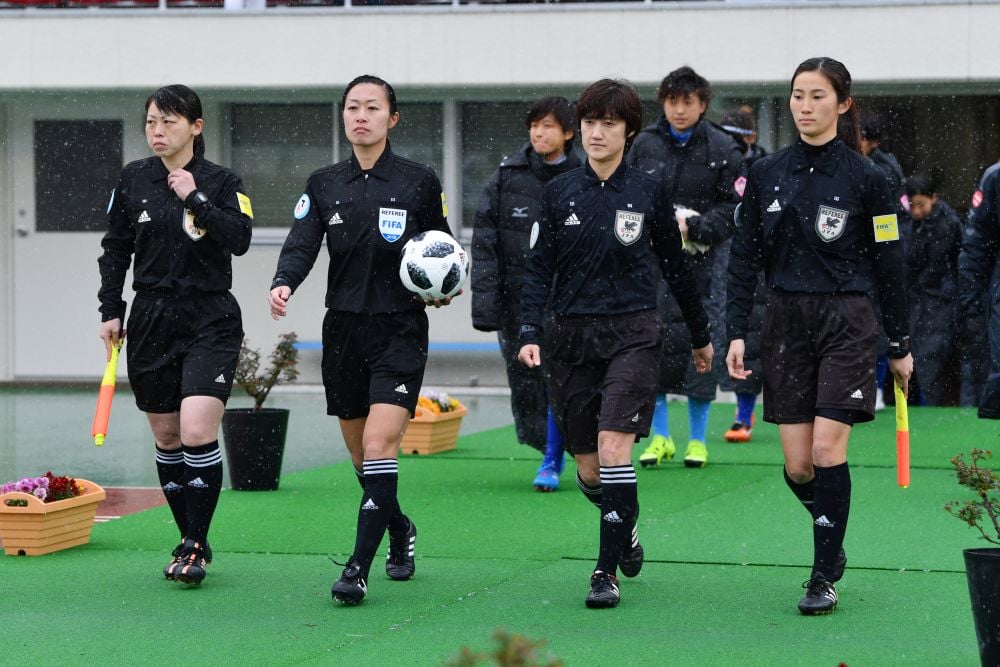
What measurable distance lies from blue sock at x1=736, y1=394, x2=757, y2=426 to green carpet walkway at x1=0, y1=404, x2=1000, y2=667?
83.2 inches

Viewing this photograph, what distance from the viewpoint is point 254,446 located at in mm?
9758

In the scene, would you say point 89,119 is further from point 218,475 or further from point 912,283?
point 218,475

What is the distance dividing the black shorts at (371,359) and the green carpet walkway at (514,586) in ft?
2.67

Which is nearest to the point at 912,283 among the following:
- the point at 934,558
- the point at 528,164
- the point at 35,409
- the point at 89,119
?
the point at 528,164

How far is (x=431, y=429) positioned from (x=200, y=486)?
515 cm

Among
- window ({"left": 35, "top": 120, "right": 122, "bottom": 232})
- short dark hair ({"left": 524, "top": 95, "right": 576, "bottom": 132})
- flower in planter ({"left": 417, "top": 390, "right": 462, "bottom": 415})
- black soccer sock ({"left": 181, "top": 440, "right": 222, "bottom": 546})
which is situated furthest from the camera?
window ({"left": 35, "top": 120, "right": 122, "bottom": 232})

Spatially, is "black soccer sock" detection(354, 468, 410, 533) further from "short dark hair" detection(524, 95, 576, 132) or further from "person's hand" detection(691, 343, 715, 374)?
"short dark hair" detection(524, 95, 576, 132)

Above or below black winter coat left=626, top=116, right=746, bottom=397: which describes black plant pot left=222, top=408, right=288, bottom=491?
below

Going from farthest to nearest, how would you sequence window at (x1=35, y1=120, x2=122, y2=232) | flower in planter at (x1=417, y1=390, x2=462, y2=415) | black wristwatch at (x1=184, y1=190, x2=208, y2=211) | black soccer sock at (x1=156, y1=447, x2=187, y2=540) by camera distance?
window at (x1=35, y1=120, x2=122, y2=232) → flower in planter at (x1=417, y1=390, x2=462, y2=415) → black soccer sock at (x1=156, y1=447, x2=187, y2=540) → black wristwatch at (x1=184, y1=190, x2=208, y2=211)

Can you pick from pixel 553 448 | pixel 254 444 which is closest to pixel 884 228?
pixel 553 448

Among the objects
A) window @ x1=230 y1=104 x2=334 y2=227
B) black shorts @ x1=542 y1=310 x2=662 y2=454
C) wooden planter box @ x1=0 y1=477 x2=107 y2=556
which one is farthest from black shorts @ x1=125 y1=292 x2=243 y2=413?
window @ x1=230 y1=104 x2=334 y2=227

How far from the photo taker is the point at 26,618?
20.2 ft

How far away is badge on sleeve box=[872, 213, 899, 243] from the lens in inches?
239

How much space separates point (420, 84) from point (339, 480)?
7.92 metres
